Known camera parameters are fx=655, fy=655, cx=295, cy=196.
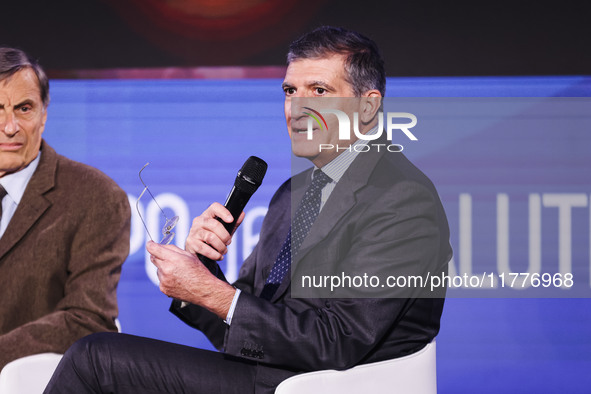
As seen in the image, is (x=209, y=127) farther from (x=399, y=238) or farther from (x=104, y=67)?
(x=399, y=238)

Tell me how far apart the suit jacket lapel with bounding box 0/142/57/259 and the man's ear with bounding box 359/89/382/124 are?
1.15 m

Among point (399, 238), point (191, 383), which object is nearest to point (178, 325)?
point (191, 383)

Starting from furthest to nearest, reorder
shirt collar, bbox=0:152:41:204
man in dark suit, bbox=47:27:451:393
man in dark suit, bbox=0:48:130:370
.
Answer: shirt collar, bbox=0:152:41:204 < man in dark suit, bbox=0:48:130:370 < man in dark suit, bbox=47:27:451:393

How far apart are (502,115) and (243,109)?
130 centimetres

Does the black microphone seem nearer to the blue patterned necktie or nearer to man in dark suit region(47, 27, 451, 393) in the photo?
man in dark suit region(47, 27, 451, 393)

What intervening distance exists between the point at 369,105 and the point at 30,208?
4.07 feet

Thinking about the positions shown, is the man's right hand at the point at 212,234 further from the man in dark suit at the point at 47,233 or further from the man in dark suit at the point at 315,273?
the man in dark suit at the point at 47,233

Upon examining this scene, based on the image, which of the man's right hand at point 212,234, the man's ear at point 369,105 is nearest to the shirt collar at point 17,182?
the man's right hand at point 212,234

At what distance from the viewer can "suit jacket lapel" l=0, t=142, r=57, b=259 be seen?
229 cm

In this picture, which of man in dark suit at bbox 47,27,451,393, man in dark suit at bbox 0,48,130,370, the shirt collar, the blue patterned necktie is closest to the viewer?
man in dark suit at bbox 47,27,451,393

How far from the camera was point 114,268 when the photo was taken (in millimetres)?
2336

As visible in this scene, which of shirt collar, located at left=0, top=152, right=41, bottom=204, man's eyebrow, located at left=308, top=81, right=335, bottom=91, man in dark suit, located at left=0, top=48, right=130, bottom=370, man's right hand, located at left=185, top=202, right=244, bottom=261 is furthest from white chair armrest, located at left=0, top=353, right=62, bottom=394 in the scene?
man's eyebrow, located at left=308, top=81, right=335, bottom=91

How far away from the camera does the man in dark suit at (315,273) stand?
168 centimetres

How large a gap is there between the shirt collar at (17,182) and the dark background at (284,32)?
1.14m
